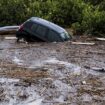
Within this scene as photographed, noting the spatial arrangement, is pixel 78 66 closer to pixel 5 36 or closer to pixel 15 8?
pixel 5 36

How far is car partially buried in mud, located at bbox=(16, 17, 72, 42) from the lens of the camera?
21438 mm

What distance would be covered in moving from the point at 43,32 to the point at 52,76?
9452 mm

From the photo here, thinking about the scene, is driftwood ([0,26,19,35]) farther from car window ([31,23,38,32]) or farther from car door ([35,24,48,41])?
car door ([35,24,48,41])

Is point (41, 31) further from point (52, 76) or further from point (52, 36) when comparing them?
point (52, 76)

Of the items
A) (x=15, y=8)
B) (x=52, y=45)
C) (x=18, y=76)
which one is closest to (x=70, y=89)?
(x=18, y=76)

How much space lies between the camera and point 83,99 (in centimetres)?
985

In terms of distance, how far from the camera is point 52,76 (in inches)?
482

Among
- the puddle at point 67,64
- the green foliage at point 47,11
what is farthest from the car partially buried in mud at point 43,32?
the green foliage at point 47,11

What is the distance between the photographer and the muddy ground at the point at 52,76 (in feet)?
32.6

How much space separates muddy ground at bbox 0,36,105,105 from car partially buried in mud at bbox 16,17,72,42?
286 cm

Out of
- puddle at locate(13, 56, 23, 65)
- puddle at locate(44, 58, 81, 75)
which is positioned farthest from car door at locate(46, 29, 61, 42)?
puddle at locate(13, 56, 23, 65)

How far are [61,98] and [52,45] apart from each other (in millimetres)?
10304

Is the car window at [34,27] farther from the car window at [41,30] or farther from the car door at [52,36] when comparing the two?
the car door at [52,36]

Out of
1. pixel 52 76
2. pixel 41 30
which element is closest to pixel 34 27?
pixel 41 30
